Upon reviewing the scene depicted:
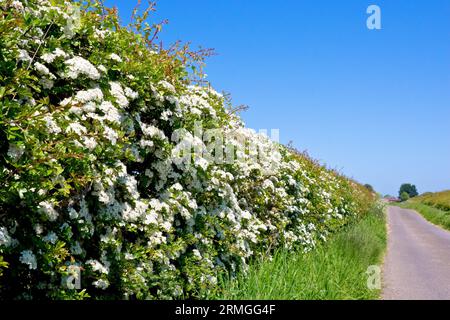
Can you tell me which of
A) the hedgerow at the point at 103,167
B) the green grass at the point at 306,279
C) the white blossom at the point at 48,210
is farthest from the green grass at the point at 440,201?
the white blossom at the point at 48,210

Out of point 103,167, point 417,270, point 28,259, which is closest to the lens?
point 28,259

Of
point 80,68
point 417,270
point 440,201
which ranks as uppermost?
point 440,201

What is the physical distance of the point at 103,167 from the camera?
12.9 ft

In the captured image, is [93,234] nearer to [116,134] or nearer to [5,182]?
[116,134]

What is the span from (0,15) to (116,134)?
4.10 feet

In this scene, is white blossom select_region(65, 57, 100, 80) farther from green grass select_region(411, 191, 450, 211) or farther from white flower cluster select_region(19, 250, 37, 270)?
green grass select_region(411, 191, 450, 211)

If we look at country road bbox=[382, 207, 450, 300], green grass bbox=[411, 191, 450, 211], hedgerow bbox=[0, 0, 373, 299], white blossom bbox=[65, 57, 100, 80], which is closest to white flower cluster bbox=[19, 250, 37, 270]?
hedgerow bbox=[0, 0, 373, 299]

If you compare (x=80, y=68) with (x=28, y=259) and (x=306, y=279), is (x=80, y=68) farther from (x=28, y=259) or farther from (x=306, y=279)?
(x=306, y=279)

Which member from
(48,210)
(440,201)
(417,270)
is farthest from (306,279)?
(440,201)

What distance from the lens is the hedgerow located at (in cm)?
332

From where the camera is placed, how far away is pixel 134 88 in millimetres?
4719

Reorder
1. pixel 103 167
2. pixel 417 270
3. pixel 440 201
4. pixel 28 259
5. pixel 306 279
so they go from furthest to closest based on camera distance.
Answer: pixel 440 201
pixel 417 270
pixel 306 279
pixel 103 167
pixel 28 259

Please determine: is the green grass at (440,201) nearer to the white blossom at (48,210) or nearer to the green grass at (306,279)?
the green grass at (306,279)

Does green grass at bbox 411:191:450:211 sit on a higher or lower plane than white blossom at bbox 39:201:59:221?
higher
